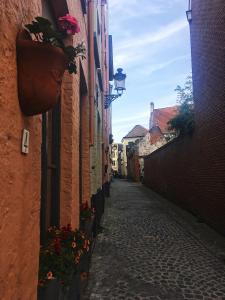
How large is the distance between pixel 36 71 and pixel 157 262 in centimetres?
455

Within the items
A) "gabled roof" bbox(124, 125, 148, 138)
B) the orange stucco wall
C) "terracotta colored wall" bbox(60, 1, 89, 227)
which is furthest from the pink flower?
"gabled roof" bbox(124, 125, 148, 138)

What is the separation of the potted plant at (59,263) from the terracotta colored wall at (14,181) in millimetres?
257

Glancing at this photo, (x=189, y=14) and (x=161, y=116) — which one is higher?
(x=161, y=116)

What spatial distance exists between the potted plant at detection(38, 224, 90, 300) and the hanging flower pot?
4.31 feet

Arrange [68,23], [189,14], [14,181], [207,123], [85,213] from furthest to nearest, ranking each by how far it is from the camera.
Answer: [189,14] < [207,123] < [85,213] < [68,23] < [14,181]

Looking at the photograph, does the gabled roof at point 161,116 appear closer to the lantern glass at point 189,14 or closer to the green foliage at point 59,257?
the lantern glass at point 189,14

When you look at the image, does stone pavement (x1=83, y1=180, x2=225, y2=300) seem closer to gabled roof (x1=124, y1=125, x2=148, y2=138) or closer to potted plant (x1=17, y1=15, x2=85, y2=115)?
potted plant (x1=17, y1=15, x2=85, y2=115)

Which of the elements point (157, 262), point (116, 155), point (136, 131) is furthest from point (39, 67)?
point (116, 155)

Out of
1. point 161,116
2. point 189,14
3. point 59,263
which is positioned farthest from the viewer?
point 161,116

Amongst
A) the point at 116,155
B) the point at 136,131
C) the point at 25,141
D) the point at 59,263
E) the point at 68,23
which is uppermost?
the point at 136,131

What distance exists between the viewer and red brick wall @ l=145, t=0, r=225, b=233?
7.70 metres

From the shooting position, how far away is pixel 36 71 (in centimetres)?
182

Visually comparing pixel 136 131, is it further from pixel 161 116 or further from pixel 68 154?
pixel 68 154

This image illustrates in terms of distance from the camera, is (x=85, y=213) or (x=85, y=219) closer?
(x=85, y=219)
